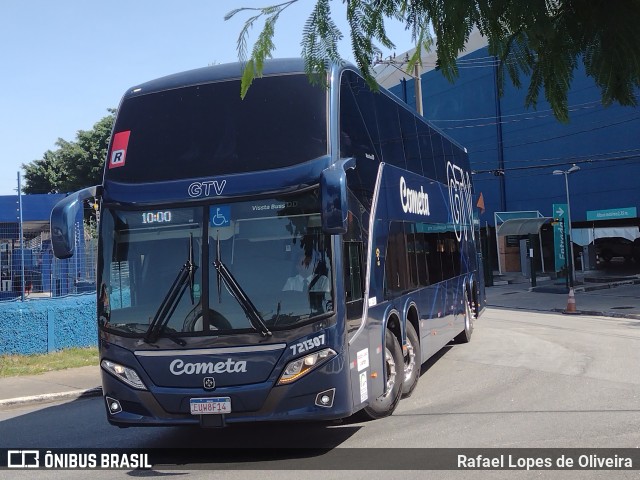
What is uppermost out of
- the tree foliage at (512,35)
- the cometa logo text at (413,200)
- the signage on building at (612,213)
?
the signage on building at (612,213)

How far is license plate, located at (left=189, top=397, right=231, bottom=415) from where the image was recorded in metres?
6.45

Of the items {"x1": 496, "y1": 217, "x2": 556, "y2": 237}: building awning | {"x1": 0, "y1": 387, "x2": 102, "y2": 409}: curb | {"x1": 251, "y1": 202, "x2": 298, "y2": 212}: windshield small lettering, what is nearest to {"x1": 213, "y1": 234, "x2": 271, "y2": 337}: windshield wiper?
{"x1": 251, "y1": 202, "x2": 298, "y2": 212}: windshield small lettering

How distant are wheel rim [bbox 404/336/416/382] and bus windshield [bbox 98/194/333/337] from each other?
121 inches

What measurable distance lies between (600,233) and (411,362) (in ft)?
110

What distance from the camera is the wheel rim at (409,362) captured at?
9.30 m

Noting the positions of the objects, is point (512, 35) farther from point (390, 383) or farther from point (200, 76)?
point (390, 383)

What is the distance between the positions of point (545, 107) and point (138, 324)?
14.6ft

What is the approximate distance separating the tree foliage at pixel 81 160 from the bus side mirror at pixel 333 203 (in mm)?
39359

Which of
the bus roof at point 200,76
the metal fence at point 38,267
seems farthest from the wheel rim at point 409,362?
the metal fence at point 38,267

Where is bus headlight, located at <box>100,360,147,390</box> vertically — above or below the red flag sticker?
below

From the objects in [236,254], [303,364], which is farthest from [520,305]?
[236,254]

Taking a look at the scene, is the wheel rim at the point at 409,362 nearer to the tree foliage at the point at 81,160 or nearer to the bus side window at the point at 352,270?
the bus side window at the point at 352,270

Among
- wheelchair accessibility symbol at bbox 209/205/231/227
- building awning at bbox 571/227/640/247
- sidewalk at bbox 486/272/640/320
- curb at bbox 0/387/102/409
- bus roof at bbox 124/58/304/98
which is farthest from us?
building awning at bbox 571/227/640/247

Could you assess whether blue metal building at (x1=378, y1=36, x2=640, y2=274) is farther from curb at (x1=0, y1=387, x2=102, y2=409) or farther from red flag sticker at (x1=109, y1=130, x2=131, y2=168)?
red flag sticker at (x1=109, y1=130, x2=131, y2=168)
